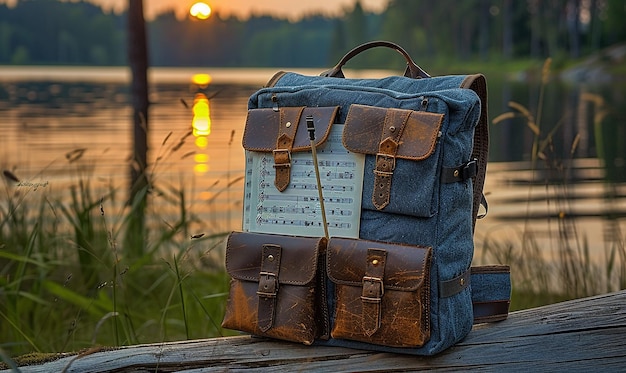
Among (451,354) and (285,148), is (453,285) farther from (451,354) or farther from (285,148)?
(285,148)

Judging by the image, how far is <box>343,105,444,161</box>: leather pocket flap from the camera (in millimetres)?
2221

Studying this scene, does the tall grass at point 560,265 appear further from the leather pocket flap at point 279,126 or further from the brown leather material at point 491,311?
the leather pocket flap at point 279,126

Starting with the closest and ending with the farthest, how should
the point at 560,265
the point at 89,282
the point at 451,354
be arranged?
the point at 451,354 < the point at 89,282 < the point at 560,265

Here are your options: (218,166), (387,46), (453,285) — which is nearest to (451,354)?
(453,285)

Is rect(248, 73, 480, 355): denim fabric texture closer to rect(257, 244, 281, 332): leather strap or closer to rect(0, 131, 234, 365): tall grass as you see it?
rect(257, 244, 281, 332): leather strap

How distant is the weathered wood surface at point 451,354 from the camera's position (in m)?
2.34

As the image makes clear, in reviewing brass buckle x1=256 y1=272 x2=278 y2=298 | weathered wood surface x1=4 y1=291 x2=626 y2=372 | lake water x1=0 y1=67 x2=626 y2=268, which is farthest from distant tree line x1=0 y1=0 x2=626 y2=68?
brass buckle x1=256 y1=272 x2=278 y2=298

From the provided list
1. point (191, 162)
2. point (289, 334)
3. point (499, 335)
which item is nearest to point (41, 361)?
point (289, 334)

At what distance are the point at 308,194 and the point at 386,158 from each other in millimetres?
259

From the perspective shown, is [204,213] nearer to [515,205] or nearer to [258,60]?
[515,205]

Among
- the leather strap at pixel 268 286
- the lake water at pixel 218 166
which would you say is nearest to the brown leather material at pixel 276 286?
the leather strap at pixel 268 286

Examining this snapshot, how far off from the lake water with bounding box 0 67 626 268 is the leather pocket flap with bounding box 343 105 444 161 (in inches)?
37.8

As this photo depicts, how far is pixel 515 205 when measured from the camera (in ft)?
27.8

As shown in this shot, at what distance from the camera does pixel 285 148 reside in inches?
95.3
